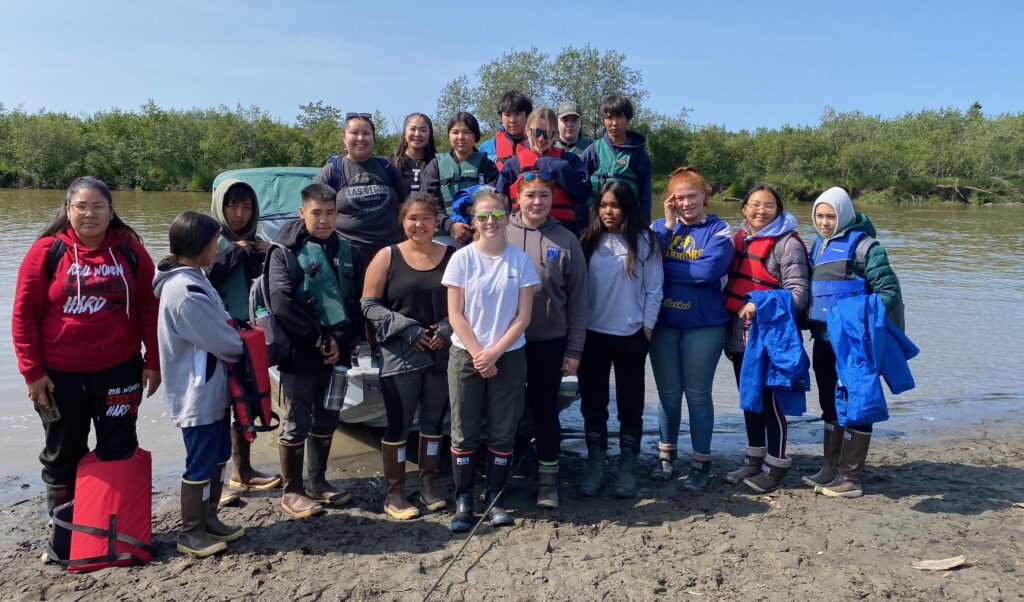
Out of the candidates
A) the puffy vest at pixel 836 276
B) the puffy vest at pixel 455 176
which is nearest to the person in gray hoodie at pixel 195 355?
the puffy vest at pixel 455 176

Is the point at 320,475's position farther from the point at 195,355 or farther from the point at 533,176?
the point at 533,176

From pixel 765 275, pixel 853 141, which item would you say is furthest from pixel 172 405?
pixel 853 141

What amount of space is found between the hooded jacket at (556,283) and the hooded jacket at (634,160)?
40.3 inches

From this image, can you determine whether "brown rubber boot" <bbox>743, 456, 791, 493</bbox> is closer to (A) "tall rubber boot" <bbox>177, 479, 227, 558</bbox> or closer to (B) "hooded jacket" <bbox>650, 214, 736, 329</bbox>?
(B) "hooded jacket" <bbox>650, 214, 736, 329</bbox>

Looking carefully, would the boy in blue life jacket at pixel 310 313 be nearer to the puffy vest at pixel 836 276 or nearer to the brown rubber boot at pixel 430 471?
the brown rubber boot at pixel 430 471

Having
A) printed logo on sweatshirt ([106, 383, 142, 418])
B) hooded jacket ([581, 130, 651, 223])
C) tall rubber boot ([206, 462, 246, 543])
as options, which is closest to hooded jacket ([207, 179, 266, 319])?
printed logo on sweatshirt ([106, 383, 142, 418])

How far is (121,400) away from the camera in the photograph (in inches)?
138

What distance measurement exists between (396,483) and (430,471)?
0.68 ft

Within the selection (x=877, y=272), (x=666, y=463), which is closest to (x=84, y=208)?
(x=666, y=463)

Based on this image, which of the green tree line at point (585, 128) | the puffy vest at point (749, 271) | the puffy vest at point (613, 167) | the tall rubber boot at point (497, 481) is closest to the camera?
the tall rubber boot at point (497, 481)

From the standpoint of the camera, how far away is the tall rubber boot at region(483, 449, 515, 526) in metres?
3.91

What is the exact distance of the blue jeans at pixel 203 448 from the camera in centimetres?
344

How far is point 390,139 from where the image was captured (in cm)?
4716

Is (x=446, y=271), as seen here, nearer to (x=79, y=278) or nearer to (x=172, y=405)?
(x=172, y=405)
